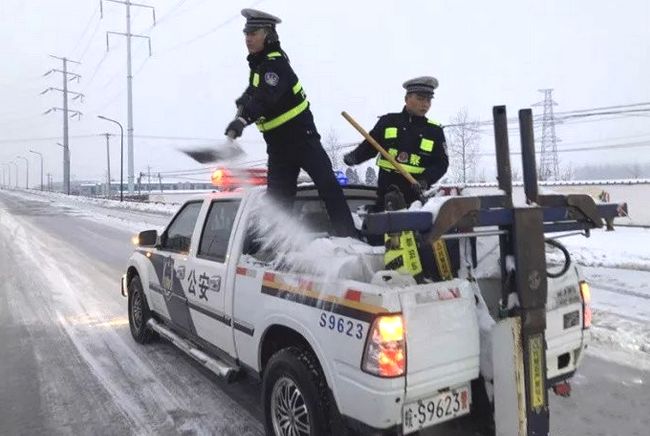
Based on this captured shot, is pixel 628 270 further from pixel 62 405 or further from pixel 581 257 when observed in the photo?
pixel 62 405

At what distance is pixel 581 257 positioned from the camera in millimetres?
11055

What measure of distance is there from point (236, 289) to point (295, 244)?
0.51 metres

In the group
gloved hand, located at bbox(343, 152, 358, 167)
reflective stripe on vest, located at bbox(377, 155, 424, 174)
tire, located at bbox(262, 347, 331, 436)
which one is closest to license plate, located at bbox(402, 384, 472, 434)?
tire, located at bbox(262, 347, 331, 436)

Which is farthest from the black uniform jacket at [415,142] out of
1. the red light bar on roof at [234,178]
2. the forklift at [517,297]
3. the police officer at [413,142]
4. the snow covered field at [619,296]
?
the snow covered field at [619,296]

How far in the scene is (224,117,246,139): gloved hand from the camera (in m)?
3.82

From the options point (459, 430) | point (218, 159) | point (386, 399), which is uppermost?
point (218, 159)

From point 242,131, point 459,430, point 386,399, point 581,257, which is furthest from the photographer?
point 581,257

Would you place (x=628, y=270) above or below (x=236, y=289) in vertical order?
below

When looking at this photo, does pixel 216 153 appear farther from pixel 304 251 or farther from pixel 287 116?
pixel 304 251

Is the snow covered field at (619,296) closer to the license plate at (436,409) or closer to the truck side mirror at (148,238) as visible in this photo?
the license plate at (436,409)

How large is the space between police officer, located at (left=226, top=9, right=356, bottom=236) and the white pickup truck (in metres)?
0.19

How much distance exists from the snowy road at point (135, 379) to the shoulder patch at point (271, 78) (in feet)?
7.70

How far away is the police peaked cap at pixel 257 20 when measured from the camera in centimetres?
409

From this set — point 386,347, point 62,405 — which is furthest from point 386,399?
point 62,405
